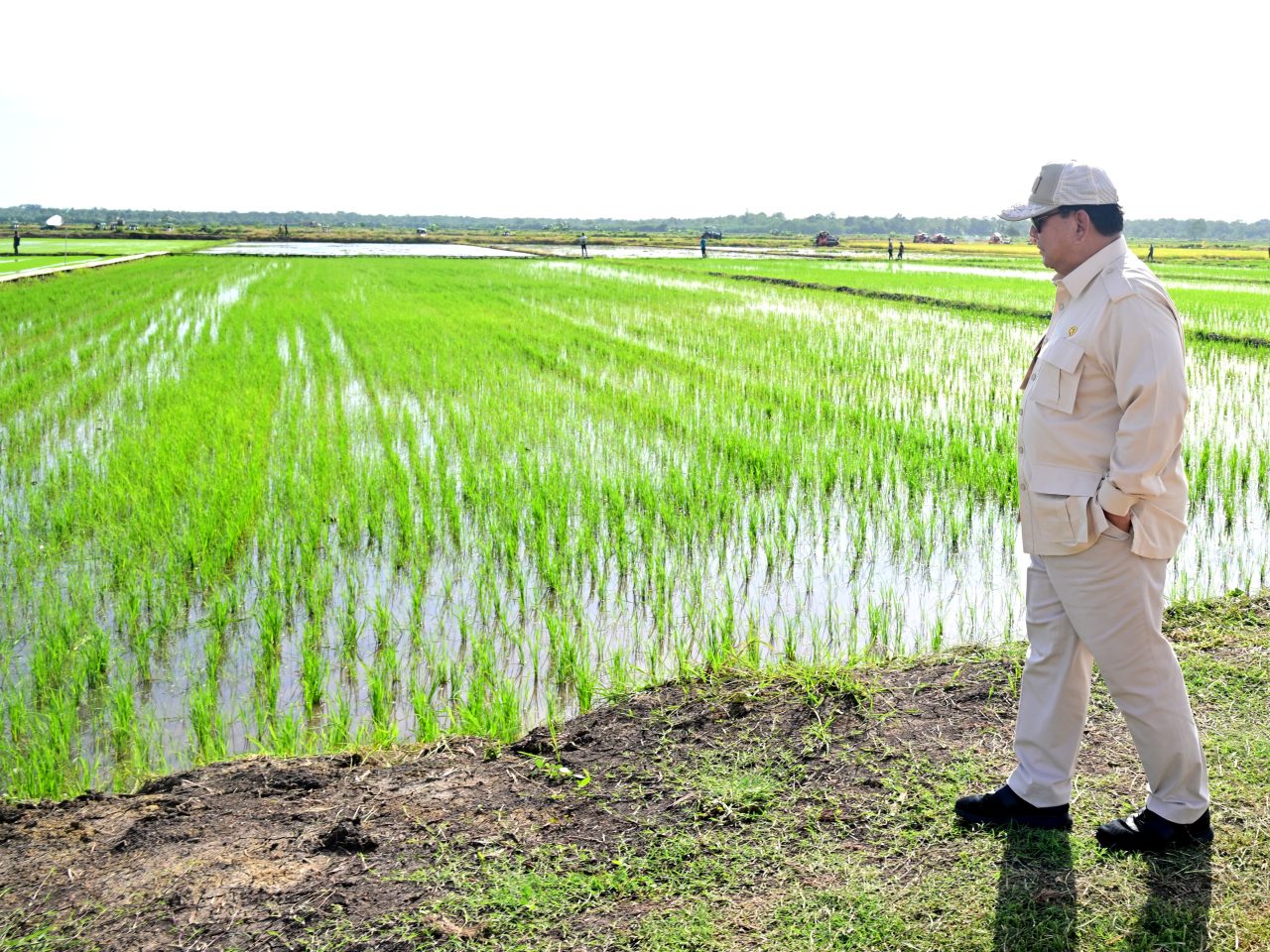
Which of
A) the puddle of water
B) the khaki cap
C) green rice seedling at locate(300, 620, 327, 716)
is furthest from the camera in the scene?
the puddle of water

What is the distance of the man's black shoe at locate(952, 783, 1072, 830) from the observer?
2.39 metres

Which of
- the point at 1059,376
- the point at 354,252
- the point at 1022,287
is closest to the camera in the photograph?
the point at 1059,376

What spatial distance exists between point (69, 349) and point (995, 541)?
9.98 m

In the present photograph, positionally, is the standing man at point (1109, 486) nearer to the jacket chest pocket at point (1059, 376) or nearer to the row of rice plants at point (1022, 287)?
the jacket chest pocket at point (1059, 376)

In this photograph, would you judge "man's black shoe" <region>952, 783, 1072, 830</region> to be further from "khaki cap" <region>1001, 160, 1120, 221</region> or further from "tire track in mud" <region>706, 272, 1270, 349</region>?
"tire track in mud" <region>706, 272, 1270, 349</region>

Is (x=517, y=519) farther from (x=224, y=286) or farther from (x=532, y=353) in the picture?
(x=224, y=286)

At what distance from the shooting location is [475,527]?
5191 mm

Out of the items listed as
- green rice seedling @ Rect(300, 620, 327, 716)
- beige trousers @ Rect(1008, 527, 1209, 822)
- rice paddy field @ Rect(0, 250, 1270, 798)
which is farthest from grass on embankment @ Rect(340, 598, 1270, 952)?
green rice seedling @ Rect(300, 620, 327, 716)

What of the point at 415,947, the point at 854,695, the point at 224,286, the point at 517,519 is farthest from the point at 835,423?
the point at 224,286

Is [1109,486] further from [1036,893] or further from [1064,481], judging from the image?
[1036,893]

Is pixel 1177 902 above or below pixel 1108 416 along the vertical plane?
below

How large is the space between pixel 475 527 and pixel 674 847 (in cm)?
300

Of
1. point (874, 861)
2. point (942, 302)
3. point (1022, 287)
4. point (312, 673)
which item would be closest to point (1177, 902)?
point (874, 861)

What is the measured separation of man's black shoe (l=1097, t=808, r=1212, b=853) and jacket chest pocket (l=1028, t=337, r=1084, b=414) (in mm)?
910
